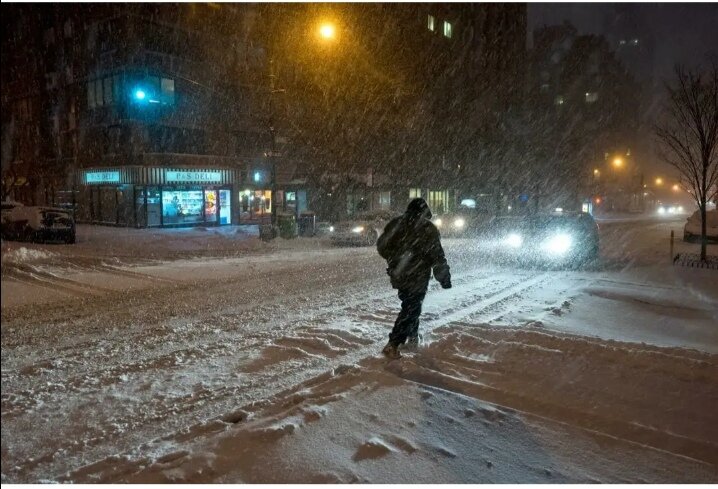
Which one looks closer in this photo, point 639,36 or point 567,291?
point 567,291

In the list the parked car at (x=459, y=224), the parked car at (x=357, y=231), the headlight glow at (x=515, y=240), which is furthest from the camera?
the parked car at (x=459, y=224)

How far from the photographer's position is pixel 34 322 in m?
7.77

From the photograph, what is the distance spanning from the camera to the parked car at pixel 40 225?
65.9 ft

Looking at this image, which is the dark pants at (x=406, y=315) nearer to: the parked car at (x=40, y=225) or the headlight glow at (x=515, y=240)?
the headlight glow at (x=515, y=240)

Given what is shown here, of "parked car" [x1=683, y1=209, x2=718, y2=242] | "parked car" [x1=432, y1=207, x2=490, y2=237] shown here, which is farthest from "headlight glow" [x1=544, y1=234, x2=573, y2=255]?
"parked car" [x1=683, y1=209, x2=718, y2=242]

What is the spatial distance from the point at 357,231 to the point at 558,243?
27.1 ft

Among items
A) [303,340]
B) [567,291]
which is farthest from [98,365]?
[567,291]

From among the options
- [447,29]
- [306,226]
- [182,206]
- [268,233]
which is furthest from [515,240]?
[447,29]

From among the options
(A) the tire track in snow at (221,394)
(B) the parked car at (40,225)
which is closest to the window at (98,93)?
(B) the parked car at (40,225)

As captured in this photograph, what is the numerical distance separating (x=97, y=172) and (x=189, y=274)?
19931 mm

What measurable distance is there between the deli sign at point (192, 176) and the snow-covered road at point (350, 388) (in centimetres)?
1782

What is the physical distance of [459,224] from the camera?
84.7ft

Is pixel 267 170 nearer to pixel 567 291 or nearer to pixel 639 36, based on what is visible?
pixel 567 291

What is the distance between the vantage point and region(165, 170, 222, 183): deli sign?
27344mm
